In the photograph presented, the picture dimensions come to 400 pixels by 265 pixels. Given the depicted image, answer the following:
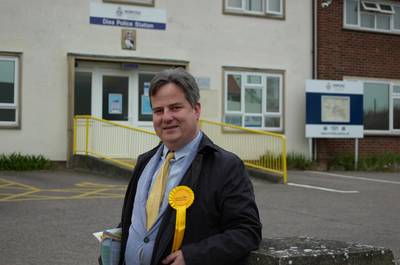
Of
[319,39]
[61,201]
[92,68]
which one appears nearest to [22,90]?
[92,68]

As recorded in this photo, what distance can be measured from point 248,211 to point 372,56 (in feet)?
49.2

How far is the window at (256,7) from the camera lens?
14594 millimetres

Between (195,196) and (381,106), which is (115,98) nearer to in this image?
(381,106)

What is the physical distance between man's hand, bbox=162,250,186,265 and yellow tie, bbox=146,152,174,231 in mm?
233

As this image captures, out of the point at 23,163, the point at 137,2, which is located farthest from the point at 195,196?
the point at 137,2

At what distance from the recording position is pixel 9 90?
12.5 meters

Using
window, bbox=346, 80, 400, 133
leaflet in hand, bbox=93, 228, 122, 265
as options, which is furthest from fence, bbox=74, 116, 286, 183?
leaflet in hand, bbox=93, 228, 122, 265

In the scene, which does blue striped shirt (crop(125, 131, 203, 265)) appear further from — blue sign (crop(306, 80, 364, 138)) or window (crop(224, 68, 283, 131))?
blue sign (crop(306, 80, 364, 138))

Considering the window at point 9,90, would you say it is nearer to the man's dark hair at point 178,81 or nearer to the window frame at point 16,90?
the window frame at point 16,90

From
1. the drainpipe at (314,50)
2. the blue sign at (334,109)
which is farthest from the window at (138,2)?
the drainpipe at (314,50)

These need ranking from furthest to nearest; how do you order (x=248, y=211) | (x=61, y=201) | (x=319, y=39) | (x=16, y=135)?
A: (x=319, y=39) < (x=16, y=135) < (x=61, y=201) < (x=248, y=211)

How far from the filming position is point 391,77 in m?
16.3

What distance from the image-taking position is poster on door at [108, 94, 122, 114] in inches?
538

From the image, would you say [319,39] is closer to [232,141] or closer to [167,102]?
[232,141]
